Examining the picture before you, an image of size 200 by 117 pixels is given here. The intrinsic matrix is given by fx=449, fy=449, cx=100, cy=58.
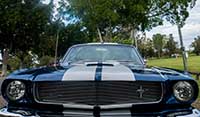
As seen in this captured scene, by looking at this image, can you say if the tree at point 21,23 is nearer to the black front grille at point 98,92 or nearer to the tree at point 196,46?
the black front grille at point 98,92

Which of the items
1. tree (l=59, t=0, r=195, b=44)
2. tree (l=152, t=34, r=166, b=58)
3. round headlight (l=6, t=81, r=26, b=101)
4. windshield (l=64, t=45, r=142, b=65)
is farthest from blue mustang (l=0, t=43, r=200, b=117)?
tree (l=152, t=34, r=166, b=58)

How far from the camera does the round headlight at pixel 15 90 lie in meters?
4.47

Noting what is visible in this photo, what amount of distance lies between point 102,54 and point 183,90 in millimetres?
2521

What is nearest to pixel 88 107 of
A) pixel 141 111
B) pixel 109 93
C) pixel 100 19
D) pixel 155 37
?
pixel 109 93

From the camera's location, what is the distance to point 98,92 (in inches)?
168

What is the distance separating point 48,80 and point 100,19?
23990mm

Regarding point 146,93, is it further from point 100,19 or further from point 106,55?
point 100,19

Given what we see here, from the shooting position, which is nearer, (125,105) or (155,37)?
(125,105)

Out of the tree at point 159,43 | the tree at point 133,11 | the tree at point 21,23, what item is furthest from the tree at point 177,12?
the tree at point 159,43

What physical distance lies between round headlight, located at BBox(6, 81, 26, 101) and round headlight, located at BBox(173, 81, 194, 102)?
4.97 feet

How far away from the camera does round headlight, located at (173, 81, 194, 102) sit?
14.5 ft

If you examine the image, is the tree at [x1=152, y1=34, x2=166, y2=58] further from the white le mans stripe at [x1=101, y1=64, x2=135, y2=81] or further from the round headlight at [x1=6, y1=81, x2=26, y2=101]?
the round headlight at [x1=6, y1=81, x2=26, y2=101]

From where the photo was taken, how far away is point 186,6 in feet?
90.4

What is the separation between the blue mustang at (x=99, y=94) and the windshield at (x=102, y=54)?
1934 millimetres
